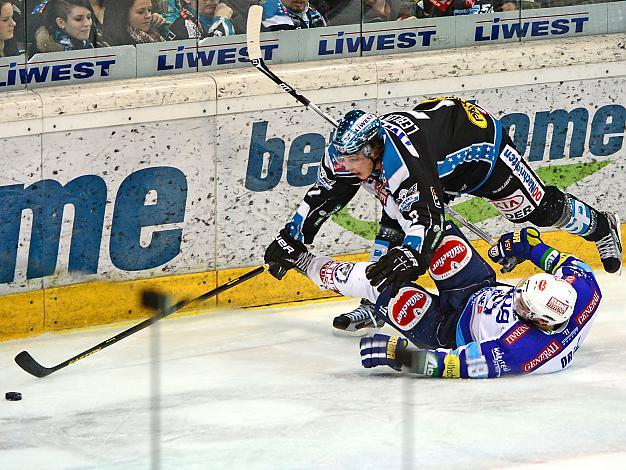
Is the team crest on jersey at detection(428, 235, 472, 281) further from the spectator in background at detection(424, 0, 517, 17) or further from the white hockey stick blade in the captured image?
the spectator in background at detection(424, 0, 517, 17)

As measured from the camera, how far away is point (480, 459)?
18.6 ft

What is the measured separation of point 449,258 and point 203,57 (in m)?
1.98

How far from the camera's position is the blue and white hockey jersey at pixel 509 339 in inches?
256

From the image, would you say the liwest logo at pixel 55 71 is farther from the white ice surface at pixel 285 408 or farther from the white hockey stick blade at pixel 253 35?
the white ice surface at pixel 285 408

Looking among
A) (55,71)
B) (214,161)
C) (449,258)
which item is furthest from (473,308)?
(55,71)

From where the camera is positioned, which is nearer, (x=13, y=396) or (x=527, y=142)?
(x=13, y=396)

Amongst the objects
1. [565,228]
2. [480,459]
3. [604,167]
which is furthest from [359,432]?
[604,167]

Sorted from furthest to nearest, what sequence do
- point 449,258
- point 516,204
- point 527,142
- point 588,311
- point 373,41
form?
1. point 527,142
2. point 373,41
3. point 516,204
4. point 449,258
5. point 588,311

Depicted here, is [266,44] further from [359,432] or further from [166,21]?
[359,432]

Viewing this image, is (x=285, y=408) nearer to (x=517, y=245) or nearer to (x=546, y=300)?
(x=546, y=300)

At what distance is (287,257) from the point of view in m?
7.11

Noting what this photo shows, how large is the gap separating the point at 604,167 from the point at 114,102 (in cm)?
292

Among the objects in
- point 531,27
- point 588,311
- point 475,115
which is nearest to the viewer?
point 588,311

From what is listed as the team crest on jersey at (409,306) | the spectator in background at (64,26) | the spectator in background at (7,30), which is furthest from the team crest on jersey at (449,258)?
the spectator in background at (7,30)
